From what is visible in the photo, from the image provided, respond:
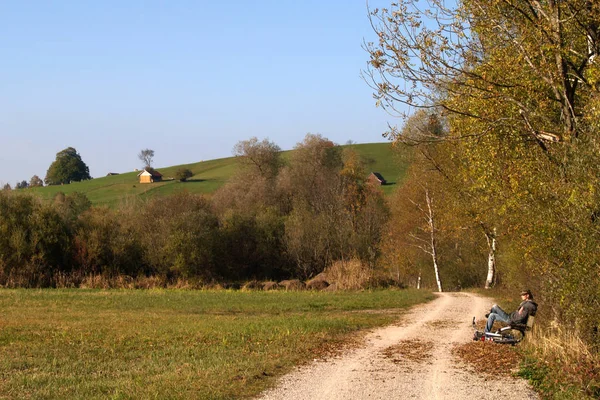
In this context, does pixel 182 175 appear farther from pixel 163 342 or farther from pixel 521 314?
pixel 521 314

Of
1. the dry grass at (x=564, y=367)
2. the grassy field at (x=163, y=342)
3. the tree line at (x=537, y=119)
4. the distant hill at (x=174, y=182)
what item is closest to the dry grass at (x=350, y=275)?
the grassy field at (x=163, y=342)

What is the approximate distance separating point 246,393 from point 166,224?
4184cm

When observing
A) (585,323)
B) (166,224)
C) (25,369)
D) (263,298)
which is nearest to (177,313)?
(263,298)

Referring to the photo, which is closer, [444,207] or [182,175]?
[444,207]

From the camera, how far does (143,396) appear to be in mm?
10891

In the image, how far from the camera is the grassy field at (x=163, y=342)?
11875 millimetres

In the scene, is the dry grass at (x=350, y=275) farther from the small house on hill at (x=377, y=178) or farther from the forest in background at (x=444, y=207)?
the small house on hill at (x=377, y=178)

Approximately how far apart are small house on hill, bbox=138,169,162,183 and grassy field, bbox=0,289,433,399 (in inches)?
3113

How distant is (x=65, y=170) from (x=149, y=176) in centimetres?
1917

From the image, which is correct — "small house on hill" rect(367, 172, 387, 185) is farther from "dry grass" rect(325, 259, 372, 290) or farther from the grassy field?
the grassy field

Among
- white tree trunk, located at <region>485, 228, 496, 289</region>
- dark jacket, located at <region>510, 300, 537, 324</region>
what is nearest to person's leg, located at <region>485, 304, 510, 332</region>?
dark jacket, located at <region>510, 300, 537, 324</region>

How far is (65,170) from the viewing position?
118m

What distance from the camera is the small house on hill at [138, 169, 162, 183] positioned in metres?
109

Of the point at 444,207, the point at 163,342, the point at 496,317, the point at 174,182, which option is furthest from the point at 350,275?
the point at 174,182
